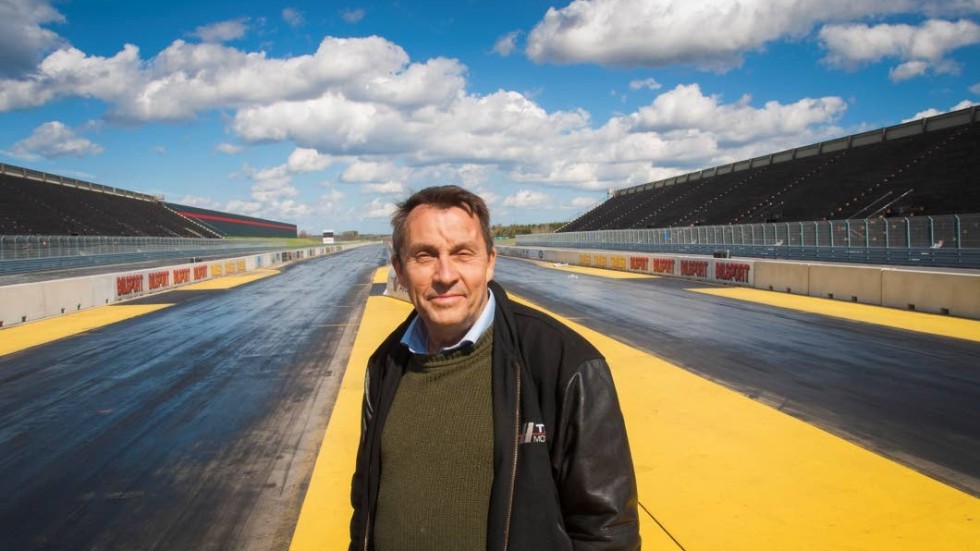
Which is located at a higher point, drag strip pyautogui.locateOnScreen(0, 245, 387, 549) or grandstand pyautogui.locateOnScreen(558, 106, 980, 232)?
grandstand pyautogui.locateOnScreen(558, 106, 980, 232)

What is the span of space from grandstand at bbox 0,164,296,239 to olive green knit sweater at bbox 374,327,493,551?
5580 cm

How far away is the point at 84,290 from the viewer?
20359 millimetres

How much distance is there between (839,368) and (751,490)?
5601 mm

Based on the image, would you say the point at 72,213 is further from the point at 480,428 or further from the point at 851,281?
the point at 480,428

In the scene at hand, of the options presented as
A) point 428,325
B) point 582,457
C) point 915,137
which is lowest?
point 582,457

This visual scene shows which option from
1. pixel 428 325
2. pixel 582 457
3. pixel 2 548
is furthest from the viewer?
pixel 2 548

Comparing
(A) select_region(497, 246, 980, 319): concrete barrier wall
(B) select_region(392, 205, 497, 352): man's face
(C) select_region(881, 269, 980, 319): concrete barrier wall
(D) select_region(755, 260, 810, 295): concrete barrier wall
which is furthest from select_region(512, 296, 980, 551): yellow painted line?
(D) select_region(755, 260, 810, 295): concrete barrier wall

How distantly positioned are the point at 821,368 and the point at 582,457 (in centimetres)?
866

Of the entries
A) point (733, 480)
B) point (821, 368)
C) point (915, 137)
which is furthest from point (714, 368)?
point (915, 137)

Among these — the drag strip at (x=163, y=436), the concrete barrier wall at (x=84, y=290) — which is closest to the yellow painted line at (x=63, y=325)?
the concrete barrier wall at (x=84, y=290)

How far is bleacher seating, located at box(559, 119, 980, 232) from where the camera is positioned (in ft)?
142

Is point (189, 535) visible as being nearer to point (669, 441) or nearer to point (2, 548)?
point (2, 548)

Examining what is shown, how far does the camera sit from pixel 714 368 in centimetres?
950

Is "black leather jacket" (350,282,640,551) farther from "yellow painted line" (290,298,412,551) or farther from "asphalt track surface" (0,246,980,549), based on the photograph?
"asphalt track surface" (0,246,980,549)
